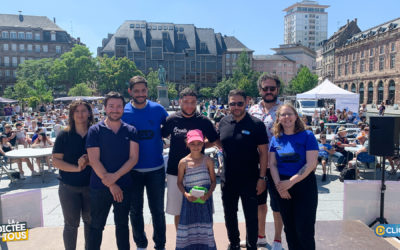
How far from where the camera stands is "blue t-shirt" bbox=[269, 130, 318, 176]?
10.8ft

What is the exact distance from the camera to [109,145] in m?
3.23

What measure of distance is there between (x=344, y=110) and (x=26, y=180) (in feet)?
54.6

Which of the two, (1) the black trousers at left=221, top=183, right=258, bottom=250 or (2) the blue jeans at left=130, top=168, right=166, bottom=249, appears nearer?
(1) the black trousers at left=221, top=183, right=258, bottom=250

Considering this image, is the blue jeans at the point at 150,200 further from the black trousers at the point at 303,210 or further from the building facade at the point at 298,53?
the building facade at the point at 298,53

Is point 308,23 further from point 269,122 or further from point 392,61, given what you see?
point 269,122

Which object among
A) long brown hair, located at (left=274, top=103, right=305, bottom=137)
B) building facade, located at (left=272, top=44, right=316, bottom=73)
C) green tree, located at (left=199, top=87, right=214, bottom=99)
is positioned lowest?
long brown hair, located at (left=274, top=103, right=305, bottom=137)

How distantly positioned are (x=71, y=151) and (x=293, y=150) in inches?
98.7

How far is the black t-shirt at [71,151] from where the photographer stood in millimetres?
3328

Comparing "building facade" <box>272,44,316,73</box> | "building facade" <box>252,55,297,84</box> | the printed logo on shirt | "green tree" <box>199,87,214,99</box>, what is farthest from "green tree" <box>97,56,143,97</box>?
"building facade" <box>272,44,316,73</box>

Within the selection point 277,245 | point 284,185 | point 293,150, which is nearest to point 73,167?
Answer: point 284,185

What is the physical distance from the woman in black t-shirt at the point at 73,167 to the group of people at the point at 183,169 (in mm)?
11

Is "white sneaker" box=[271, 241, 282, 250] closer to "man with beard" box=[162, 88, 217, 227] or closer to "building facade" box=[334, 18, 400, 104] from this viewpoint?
"man with beard" box=[162, 88, 217, 227]

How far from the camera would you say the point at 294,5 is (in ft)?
499

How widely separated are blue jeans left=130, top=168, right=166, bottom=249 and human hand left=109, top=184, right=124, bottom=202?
0.36 meters
